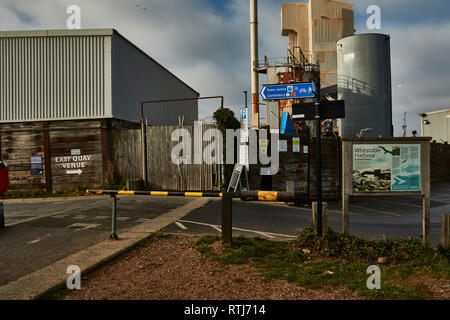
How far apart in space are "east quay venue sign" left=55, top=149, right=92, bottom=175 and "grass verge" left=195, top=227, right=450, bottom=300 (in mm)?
9816

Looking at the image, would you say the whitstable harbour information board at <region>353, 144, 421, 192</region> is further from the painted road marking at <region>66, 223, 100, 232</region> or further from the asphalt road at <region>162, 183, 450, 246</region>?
the painted road marking at <region>66, 223, 100, 232</region>

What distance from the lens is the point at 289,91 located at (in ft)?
49.1

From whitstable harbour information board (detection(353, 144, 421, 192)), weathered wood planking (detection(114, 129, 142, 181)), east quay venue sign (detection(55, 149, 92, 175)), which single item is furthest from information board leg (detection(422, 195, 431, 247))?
east quay venue sign (detection(55, 149, 92, 175))

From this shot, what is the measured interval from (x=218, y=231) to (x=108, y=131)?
8.85 m

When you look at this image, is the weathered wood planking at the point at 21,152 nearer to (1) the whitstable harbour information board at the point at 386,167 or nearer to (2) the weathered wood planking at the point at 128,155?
(2) the weathered wood planking at the point at 128,155

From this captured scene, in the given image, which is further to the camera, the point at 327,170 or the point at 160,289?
the point at 327,170

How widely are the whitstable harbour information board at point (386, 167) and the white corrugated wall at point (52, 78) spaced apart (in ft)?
36.5

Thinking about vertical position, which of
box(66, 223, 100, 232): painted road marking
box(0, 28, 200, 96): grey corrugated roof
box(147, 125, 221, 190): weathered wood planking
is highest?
box(0, 28, 200, 96): grey corrugated roof

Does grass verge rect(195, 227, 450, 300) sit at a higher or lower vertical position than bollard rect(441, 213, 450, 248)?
lower

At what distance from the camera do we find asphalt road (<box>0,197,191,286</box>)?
493 centimetres

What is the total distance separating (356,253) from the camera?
501 cm

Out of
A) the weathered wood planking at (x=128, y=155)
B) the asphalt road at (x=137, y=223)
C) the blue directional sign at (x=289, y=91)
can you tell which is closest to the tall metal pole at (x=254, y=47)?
the blue directional sign at (x=289, y=91)

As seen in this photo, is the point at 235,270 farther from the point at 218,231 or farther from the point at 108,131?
the point at 108,131
